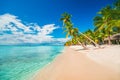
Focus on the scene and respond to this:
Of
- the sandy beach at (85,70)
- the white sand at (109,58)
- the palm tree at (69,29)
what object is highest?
the palm tree at (69,29)

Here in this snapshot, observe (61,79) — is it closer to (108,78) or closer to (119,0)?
(108,78)

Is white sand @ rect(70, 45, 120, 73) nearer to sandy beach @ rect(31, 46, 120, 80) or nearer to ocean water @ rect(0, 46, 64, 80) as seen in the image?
sandy beach @ rect(31, 46, 120, 80)

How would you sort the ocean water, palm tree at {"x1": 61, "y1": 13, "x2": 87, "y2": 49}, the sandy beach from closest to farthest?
the sandy beach, the ocean water, palm tree at {"x1": 61, "y1": 13, "x2": 87, "y2": 49}

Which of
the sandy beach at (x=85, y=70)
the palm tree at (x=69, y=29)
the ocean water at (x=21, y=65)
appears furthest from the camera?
the palm tree at (x=69, y=29)

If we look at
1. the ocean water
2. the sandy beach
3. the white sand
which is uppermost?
the white sand

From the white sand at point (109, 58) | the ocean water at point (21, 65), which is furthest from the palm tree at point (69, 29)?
the white sand at point (109, 58)

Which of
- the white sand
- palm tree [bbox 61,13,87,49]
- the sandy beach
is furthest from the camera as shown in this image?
palm tree [bbox 61,13,87,49]

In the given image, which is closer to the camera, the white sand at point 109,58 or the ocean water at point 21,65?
the white sand at point 109,58

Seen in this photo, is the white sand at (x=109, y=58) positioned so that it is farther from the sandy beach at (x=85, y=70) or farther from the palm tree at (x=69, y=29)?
the palm tree at (x=69, y=29)

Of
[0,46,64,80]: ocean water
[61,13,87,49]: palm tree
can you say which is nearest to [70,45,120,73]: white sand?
[0,46,64,80]: ocean water

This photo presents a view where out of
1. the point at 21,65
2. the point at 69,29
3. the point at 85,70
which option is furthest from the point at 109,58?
the point at 69,29

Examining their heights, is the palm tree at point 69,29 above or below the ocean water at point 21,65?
above

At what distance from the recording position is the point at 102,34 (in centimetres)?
4462

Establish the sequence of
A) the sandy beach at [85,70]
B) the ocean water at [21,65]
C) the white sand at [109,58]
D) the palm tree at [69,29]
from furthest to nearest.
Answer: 1. the palm tree at [69,29]
2. the ocean water at [21,65]
3. the white sand at [109,58]
4. the sandy beach at [85,70]
